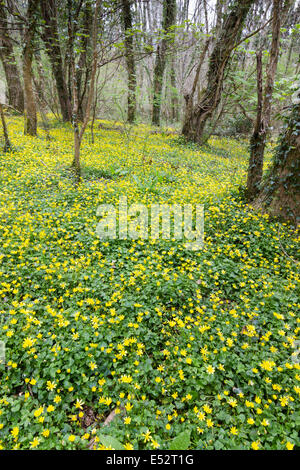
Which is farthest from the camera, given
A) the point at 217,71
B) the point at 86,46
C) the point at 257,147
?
the point at 217,71

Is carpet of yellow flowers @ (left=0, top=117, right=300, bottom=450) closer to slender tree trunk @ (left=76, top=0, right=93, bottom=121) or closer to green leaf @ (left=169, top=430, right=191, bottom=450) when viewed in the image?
green leaf @ (left=169, top=430, right=191, bottom=450)

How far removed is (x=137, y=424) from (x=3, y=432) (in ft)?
3.51

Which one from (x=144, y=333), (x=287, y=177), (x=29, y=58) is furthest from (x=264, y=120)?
(x=29, y=58)

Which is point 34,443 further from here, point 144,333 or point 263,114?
point 263,114

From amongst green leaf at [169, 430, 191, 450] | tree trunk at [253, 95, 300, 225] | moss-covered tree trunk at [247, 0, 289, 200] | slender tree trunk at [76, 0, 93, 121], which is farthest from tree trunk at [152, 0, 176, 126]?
green leaf at [169, 430, 191, 450]

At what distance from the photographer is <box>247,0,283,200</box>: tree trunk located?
15.3 feet

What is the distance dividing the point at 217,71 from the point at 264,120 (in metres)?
6.93

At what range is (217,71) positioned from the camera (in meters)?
10.1

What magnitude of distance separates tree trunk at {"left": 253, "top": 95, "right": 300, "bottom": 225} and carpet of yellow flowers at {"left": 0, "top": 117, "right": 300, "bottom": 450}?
43cm

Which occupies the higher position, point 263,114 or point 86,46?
point 86,46

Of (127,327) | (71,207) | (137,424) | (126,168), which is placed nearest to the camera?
(137,424)
